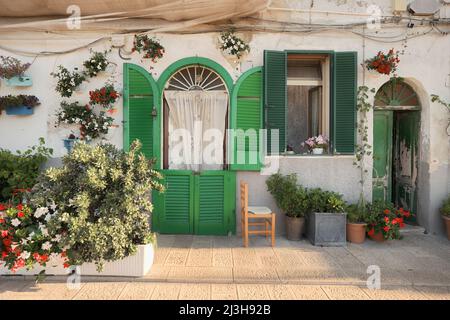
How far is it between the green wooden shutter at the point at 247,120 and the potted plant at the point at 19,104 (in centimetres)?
349

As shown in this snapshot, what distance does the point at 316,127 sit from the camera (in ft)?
23.8

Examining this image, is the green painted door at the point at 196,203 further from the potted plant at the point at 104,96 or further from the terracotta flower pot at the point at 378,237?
the terracotta flower pot at the point at 378,237

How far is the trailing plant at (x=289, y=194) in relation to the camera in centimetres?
620

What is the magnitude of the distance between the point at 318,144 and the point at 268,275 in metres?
2.84

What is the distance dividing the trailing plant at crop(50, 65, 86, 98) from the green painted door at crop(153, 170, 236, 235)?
213cm

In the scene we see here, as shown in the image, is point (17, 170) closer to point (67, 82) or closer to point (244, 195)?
point (67, 82)

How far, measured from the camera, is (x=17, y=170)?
5938 millimetres

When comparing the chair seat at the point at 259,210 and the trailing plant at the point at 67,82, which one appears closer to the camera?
the chair seat at the point at 259,210

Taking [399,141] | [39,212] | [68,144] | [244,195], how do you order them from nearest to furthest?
[39,212] < [244,195] < [68,144] < [399,141]

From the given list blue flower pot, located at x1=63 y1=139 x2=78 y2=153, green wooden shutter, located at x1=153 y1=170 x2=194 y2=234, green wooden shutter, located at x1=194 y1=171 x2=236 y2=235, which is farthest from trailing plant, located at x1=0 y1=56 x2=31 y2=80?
green wooden shutter, located at x1=194 y1=171 x2=236 y2=235

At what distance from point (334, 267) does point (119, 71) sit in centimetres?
478

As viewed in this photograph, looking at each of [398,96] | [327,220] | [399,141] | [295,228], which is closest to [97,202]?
[295,228]

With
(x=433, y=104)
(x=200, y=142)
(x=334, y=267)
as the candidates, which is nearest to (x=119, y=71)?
(x=200, y=142)

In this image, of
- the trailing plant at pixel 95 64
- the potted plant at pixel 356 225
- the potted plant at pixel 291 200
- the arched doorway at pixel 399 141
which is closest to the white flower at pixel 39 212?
the trailing plant at pixel 95 64
